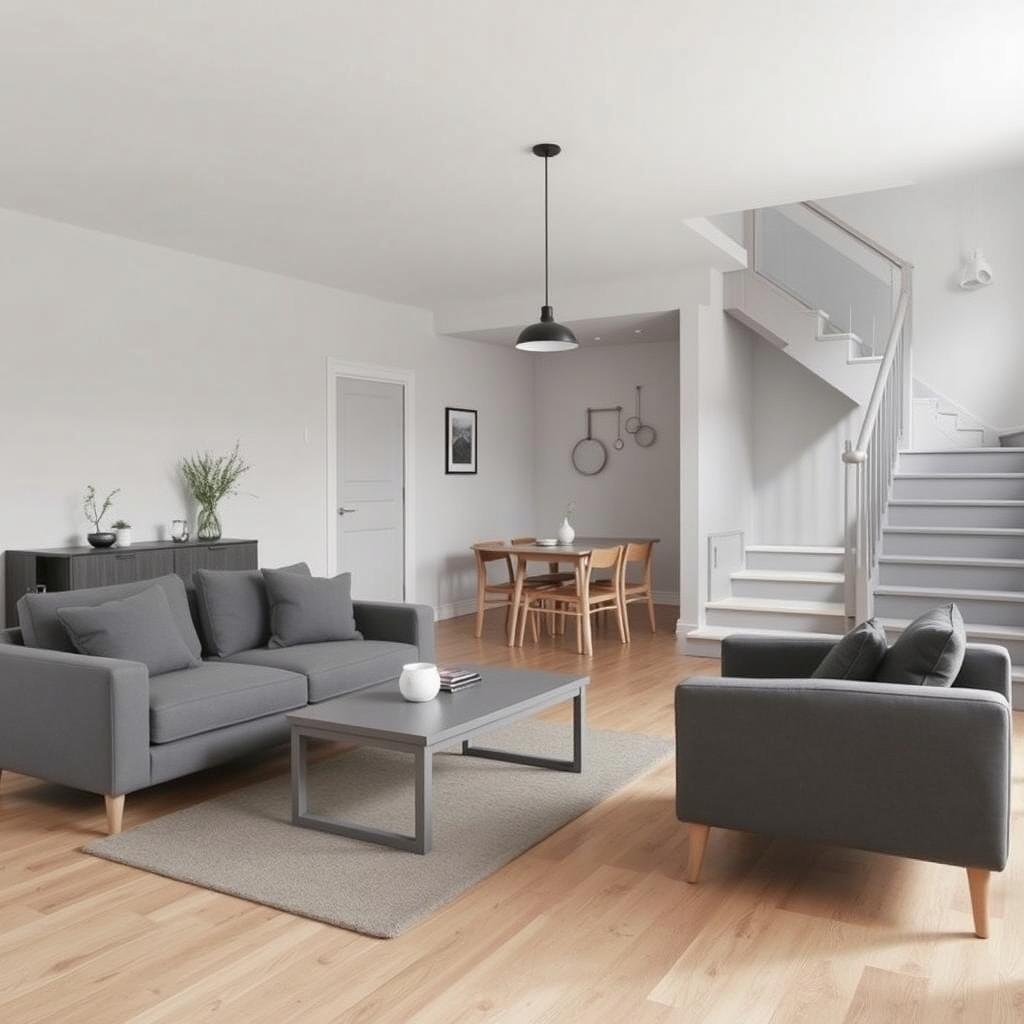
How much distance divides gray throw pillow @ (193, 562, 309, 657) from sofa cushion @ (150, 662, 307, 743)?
278 mm

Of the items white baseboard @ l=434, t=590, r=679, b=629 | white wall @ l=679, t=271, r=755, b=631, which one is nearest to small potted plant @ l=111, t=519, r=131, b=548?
white baseboard @ l=434, t=590, r=679, b=629

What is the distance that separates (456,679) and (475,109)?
7.61ft

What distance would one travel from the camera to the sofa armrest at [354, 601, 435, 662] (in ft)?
15.6

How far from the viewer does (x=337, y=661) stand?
14.1ft

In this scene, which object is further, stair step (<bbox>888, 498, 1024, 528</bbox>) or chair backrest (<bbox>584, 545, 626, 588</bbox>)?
chair backrest (<bbox>584, 545, 626, 588</bbox>)

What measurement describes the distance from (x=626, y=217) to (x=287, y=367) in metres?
2.77

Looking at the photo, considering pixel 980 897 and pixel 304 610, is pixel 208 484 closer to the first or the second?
pixel 304 610

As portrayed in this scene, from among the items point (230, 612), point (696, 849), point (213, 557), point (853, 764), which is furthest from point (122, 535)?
point (853, 764)

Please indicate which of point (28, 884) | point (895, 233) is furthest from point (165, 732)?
point (895, 233)

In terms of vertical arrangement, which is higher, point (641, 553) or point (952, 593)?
point (641, 553)

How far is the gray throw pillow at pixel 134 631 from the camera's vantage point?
369 cm

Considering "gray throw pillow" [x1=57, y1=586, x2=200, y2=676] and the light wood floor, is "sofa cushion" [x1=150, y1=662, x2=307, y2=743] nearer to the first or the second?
"gray throw pillow" [x1=57, y1=586, x2=200, y2=676]

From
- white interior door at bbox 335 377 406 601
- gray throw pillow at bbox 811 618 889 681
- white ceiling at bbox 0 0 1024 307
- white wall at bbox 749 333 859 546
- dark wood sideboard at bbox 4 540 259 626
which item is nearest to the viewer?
gray throw pillow at bbox 811 618 889 681

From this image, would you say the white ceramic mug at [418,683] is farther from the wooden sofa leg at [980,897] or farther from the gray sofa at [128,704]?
the wooden sofa leg at [980,897]
